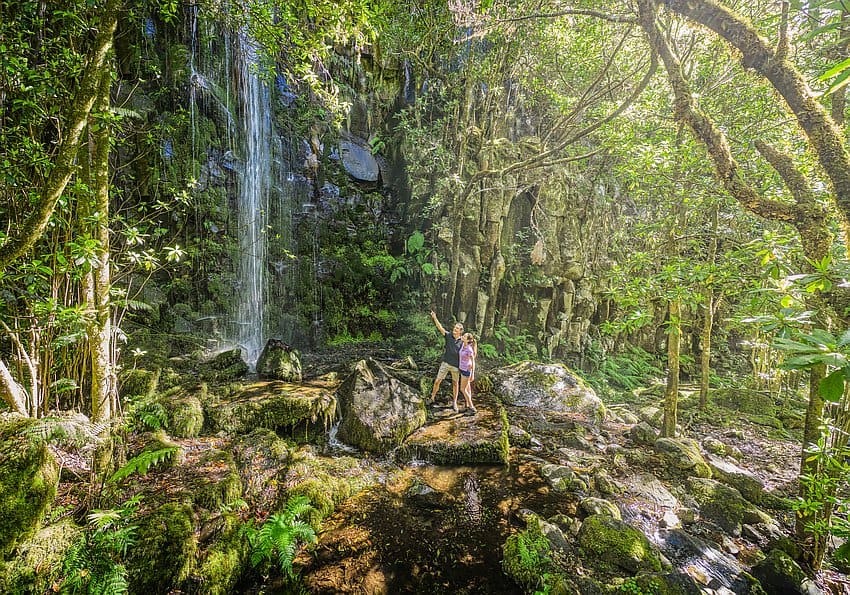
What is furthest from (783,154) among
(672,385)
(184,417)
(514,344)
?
(514,344)

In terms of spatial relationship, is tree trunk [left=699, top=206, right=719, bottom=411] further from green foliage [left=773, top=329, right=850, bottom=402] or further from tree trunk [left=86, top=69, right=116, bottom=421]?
tree trunk [left=86, top=69, right=116, bottom=421]

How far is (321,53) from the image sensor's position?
4625mm

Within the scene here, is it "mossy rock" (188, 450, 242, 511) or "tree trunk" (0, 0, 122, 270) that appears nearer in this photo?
"tree trunk" (0, 0, 122, 270)

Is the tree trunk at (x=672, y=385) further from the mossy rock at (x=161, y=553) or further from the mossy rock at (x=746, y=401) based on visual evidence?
the mossy rock at (x=161, y=553)

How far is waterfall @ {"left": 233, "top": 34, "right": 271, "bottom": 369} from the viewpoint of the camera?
11156mm

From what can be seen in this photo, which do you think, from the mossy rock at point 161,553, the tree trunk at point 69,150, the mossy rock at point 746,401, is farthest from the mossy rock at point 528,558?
the mossy rock at point 746,401

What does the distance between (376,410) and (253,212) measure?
9.06m

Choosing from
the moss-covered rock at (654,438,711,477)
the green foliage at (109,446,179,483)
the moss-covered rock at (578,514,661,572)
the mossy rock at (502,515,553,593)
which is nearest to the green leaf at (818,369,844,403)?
the mossy rock at (502,515,553,593)

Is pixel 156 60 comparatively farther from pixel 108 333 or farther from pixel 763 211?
pixel 763 211

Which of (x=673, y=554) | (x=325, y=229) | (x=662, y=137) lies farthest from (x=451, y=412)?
(x=325, y=229)

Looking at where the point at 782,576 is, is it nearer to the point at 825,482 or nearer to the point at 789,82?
the point at 825,482

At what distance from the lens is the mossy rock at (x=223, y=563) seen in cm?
278

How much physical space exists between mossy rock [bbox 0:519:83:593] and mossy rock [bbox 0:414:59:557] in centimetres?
9

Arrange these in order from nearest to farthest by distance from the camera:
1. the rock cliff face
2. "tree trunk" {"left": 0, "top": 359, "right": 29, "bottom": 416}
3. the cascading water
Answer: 1. "tree trunk" {"left": 0, "top": 359, "right": 29, "bottom": 416}
2. the cascading water
3. the rock cliff face
